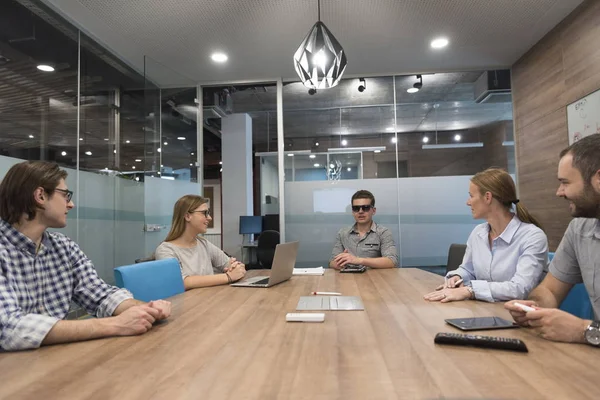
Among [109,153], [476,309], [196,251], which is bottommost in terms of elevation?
[476,309]

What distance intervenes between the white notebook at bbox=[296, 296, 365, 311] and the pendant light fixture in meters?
1.29

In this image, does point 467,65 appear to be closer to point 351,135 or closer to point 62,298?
point 351,135

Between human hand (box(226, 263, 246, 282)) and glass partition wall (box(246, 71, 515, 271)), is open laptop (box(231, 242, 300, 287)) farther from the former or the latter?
glass partition wall (box(246, 71, 515, 271))

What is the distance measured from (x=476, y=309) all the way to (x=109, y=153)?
12.3ft

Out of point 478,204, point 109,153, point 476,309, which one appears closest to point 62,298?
point 476,309

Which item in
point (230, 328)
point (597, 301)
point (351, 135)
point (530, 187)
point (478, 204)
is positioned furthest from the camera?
point (351, 135)

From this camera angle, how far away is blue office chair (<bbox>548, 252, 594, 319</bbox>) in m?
1.64

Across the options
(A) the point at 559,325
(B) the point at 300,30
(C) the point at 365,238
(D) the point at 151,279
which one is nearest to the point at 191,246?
(D) the point at 151,279

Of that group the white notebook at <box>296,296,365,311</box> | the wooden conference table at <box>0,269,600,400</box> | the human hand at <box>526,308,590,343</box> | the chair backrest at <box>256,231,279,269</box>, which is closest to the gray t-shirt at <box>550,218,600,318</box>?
the wooden conference table at <box>0,269,600,400</box>

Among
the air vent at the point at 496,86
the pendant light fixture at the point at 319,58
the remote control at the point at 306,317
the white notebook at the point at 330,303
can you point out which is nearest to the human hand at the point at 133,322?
the remote control at the point at 306,317

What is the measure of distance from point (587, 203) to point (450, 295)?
651mm

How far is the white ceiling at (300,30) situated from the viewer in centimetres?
322

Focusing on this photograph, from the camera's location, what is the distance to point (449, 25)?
11.8ft

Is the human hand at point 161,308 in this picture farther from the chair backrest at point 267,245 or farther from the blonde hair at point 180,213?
the chair backrest at point 267,245
